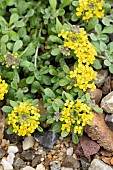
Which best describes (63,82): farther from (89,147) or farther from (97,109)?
(89,147)

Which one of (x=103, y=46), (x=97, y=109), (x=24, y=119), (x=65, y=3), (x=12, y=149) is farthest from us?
(x=65, y=3)

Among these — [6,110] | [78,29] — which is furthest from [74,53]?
[6,110]

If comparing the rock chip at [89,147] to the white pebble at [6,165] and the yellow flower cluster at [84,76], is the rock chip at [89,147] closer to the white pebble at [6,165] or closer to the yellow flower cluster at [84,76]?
the yellow flower cluster at [84,76]

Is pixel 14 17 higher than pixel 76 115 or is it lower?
higher

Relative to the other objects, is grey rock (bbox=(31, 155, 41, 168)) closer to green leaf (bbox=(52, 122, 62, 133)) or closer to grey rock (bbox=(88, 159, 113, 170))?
green leaf (bbox=(52, 122, 62, 133))

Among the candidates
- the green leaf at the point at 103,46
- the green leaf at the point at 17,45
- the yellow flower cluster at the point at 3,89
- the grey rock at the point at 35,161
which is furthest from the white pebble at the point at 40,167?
the green leaf at the point at 103,46

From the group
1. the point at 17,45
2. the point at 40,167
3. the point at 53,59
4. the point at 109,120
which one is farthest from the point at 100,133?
the point at 17,45

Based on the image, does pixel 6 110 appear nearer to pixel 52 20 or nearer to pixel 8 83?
pixel 8 83
